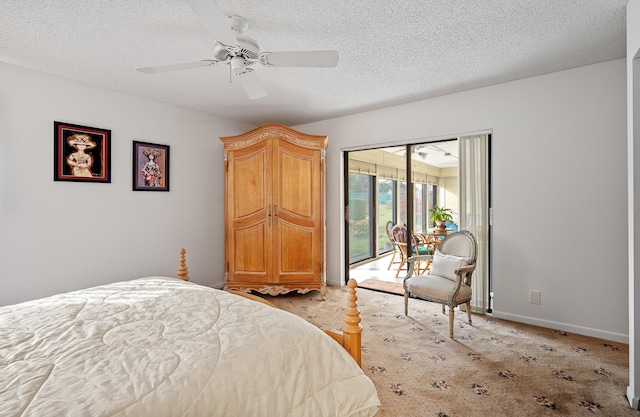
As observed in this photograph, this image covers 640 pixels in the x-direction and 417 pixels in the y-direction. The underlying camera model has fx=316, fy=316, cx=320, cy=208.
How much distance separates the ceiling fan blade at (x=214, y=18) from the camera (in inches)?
56.4

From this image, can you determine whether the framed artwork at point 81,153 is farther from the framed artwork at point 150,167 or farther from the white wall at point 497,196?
the framed artwork at point 150,167

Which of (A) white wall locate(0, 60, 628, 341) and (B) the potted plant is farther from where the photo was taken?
(B) the potted plant

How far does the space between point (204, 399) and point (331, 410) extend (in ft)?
1.64

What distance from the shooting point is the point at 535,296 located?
121 inches

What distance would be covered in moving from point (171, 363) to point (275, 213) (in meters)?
2.84

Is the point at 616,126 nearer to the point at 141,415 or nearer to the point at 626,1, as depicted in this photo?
the point at 626,1

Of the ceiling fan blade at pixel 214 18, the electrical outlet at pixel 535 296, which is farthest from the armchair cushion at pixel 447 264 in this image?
the ceiling fan blade at pixel 214 18

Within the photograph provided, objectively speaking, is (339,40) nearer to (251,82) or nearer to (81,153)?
(251,82)

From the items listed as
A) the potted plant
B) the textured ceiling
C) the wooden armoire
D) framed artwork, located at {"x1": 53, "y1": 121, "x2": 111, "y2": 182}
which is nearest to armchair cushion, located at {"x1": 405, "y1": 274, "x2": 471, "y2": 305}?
the wooden armoire

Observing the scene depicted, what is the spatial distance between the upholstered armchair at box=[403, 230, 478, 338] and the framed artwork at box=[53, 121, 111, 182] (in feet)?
11.1

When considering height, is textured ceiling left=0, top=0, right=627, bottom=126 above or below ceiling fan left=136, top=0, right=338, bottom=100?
above

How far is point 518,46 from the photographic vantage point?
2443 millimetres

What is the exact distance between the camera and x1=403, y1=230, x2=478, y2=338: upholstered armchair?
2.86 metres

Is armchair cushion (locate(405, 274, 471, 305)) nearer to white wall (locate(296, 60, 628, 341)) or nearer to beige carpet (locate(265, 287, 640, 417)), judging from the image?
beige carpet (locate(265, 287, 640, 417))
